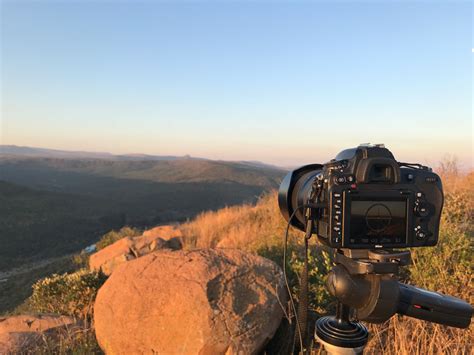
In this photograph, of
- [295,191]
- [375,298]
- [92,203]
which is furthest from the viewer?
[92,203]

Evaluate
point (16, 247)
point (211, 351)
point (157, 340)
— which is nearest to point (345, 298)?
point (211, 351)

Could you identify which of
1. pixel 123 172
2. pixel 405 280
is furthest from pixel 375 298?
pixel 123 172

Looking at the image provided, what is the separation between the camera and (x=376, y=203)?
1371 mm

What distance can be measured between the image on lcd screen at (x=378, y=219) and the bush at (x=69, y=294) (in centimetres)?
411

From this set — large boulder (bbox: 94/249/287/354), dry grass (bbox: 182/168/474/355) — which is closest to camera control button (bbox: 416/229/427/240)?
dry grass (bbox: 182/168/474/355)

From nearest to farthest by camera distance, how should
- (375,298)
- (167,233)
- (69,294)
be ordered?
(375,298)
(69,294)
(167,233)

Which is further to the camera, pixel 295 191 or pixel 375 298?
pixel 295 191

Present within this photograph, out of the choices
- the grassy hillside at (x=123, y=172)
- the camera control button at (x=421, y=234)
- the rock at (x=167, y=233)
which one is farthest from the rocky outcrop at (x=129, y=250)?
the grassy hillside at (x=123, y=172)

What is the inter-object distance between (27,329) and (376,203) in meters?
3.83

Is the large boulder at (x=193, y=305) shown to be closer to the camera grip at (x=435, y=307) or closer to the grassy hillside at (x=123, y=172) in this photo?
the camera grip at (x=435, y=307)

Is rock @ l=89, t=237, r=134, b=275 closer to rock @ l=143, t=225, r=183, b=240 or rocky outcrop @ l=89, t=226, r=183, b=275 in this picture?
rocky outcrop @ l=89, t=226, r=183, b=275

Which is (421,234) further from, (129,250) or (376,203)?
(129,250)

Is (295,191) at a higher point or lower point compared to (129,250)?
higher

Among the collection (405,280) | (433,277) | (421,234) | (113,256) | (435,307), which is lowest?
(113,256)
